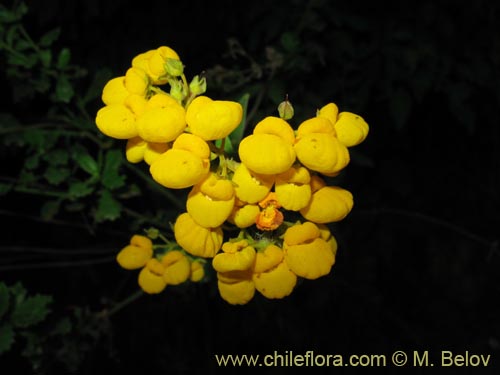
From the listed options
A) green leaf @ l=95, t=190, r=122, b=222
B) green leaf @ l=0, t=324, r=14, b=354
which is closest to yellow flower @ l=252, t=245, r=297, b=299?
green leaf @ l=95, t=190, r=122, b=222

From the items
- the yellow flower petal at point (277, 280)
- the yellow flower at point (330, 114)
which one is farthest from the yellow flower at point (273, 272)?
the yellow flower at point (330, 114)

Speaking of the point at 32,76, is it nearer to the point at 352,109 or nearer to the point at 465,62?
the point at 352,109

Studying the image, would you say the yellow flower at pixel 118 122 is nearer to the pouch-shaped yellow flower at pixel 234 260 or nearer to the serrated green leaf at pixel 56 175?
the pouch-shaped yellow flower at pixel 234 260

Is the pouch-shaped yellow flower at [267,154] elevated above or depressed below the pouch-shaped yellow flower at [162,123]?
below

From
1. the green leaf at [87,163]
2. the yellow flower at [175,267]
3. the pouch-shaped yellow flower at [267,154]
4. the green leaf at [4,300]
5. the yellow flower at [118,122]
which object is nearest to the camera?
the pouch-shaped yellow flower at [267,154]

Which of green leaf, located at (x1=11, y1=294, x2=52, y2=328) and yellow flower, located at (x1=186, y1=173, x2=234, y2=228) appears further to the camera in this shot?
green leaf, located at (x1=11, y1=294, x2=52, y2=328)

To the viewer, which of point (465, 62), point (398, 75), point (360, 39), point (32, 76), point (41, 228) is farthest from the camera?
point (41, 228)

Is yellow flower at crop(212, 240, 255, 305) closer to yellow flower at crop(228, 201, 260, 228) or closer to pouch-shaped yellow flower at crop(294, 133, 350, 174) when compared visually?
yellow flower at crop(228, 201, 260, 228)

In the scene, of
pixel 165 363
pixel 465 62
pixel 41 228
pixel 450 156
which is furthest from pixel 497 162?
pixel 41 228
